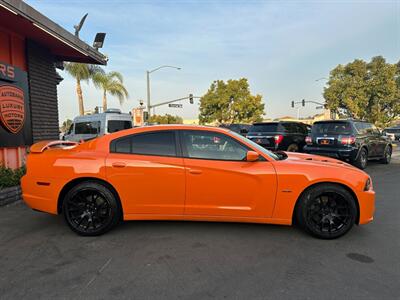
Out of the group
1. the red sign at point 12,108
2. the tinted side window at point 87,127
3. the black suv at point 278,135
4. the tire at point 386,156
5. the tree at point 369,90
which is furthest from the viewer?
the tree at point 369,90

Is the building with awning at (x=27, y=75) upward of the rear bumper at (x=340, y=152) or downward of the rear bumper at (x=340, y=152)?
upward

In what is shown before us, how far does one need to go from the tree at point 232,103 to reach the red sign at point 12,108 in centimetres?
3899

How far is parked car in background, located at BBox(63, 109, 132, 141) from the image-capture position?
12.7 meters

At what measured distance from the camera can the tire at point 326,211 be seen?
13.4 feet

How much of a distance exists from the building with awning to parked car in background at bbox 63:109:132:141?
11.1 ft

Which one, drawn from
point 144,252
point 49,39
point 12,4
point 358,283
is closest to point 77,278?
point 144,252

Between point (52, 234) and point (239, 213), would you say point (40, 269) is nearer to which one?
point (52, 234)

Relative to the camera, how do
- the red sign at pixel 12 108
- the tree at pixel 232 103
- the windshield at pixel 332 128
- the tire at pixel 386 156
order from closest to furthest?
1. the red sign at pixel 12 108
2. the windshield at pixel 332 128
3. the tire at pixel 386 156
4. the tree at pixel 232 103

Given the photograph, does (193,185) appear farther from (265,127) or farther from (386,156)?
(386,156)

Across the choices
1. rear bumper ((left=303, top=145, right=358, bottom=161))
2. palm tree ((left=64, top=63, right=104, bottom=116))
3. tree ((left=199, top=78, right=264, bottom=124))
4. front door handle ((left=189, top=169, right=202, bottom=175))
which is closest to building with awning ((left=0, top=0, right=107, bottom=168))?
front door handle ((left=189, top=169, right=202, bottom=175))

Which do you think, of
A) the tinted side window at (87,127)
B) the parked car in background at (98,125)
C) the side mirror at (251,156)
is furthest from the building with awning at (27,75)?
the side mirror at (251,156)

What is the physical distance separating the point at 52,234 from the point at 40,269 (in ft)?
3.57

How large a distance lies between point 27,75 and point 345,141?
9.11 m

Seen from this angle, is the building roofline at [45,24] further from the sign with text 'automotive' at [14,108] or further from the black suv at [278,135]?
the black suv at [278,135]
